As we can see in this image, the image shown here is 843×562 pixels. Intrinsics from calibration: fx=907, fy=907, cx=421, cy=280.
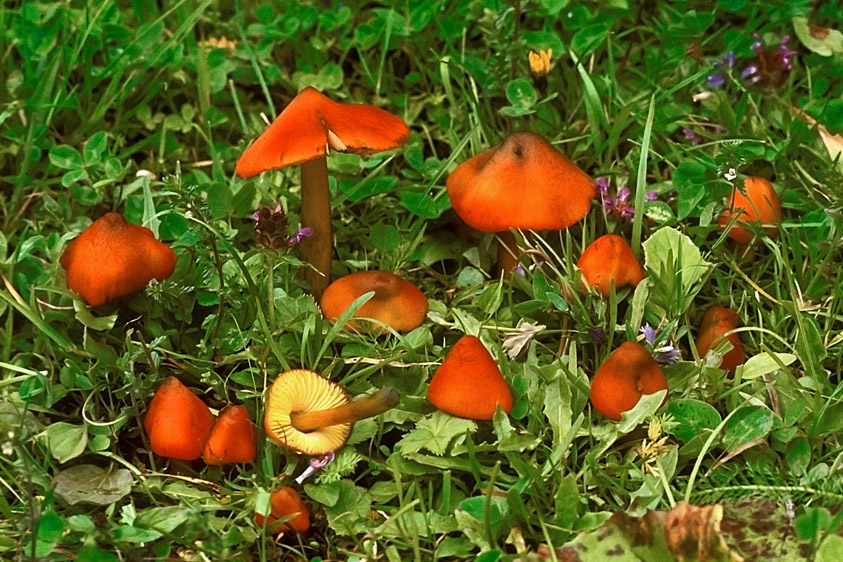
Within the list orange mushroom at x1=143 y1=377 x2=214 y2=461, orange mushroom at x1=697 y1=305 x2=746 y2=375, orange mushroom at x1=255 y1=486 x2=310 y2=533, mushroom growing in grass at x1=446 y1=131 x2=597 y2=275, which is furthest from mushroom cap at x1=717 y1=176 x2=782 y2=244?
orange mushroom at x1=143 y1=377 x2=214 y2=461

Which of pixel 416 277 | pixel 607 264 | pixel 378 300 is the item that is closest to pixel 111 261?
pixel 378 300

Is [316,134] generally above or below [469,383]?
above

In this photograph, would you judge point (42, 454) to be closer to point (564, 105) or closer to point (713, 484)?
point (713, 484)

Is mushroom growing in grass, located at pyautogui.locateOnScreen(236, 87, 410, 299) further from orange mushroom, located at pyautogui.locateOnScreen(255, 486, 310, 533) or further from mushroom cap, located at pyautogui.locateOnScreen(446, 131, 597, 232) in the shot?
orange mushroom, located at pyautogui.locateOnScreen(255, 486, 310, 533)

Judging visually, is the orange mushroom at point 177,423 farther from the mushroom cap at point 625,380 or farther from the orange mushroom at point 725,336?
the orange mushroom at point 725,336

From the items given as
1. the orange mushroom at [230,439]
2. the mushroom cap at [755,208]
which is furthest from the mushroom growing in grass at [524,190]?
the orange mushroom at [230,439]

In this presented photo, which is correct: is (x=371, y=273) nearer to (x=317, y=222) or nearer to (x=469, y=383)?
(x=317, y=222)
